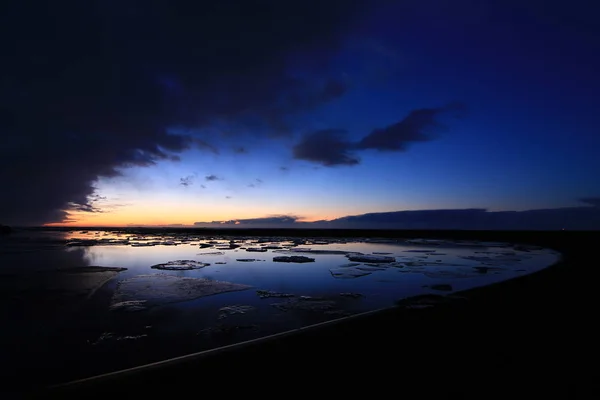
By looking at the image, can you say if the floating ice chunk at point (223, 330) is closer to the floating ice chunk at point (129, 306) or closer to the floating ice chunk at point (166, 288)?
the floating ice chunk at point (129, 306)

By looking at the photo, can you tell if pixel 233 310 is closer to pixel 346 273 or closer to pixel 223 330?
pixel 223 330

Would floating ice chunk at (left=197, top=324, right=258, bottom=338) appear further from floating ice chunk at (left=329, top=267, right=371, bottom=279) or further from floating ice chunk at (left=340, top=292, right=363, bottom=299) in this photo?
floating ice chunk at (left=329, top=267, right=371, bottom=279)

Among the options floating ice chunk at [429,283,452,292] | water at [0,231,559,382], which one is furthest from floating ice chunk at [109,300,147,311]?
floating ice chunk at [429,283,452,292]

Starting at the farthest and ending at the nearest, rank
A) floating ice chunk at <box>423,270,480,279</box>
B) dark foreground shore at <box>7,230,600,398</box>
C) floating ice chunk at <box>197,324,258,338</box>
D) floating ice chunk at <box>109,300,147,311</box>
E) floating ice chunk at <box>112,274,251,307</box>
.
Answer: floating ice chunk at <box>423,270,480,279</box> < floating ice chunk at <box>112,274,251,307</box> < floating ice chunk at <box>109,300,147,311</box> < floating ice chunk at <box>197,324,258,338</box> < dark foreground shore at <box>7,230,600,398</box>

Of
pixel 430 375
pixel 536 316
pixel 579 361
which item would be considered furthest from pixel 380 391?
pixel 536 316

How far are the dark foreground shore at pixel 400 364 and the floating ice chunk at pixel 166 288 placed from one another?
419cm

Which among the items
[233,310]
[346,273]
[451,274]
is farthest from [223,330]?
[451,274]

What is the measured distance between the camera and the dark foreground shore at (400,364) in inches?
113

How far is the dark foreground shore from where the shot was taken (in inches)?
113

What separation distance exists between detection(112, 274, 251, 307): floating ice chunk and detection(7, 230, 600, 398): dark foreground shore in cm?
419

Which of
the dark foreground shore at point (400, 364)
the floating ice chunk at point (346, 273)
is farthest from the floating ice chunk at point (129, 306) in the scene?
the floating ice chunk at point (346, 273)

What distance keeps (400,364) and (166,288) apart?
7.63 metres

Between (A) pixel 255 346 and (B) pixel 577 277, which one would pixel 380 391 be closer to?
(A) pixel 255 346

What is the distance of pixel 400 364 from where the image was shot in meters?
3.45
